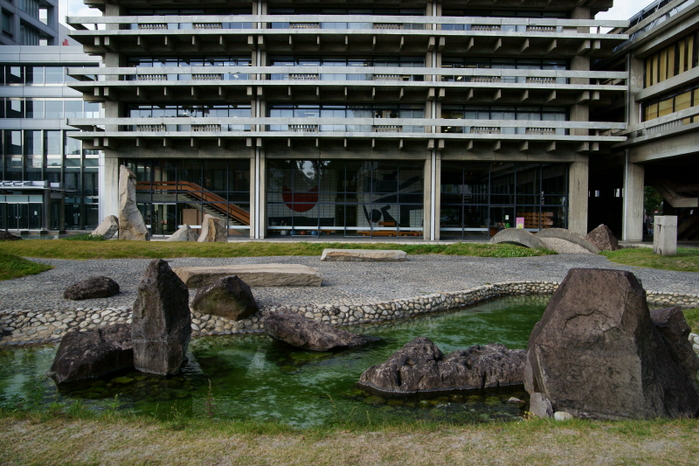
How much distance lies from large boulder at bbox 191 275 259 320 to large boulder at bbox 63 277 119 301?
2731 mm

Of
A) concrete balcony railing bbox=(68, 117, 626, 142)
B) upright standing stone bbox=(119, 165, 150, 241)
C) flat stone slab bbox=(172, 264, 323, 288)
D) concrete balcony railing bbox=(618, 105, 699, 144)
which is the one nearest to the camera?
flat stone slab bbox=(172, 264, 323, 288)

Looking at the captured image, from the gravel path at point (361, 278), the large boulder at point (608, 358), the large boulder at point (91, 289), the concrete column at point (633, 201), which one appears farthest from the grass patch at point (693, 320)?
the concrete column at point (633, 201)

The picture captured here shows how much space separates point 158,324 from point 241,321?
122 inches

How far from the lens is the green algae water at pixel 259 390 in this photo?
6.09 metres

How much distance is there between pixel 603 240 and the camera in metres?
23.4

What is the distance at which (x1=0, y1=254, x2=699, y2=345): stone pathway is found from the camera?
32.9 ft

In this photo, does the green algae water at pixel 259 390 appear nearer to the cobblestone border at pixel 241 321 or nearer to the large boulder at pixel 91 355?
the large boulder at pixel 91 355

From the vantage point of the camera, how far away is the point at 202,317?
33.6 feet

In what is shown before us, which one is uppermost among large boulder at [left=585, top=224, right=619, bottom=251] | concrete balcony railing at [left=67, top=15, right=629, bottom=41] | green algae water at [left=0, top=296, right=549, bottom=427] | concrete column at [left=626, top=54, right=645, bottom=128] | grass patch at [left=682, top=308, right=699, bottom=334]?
concrete balcony railing at [left=67, top=15, right=629, bottom=41]

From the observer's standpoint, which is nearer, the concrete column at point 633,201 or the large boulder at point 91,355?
the large boulder at point 91,355

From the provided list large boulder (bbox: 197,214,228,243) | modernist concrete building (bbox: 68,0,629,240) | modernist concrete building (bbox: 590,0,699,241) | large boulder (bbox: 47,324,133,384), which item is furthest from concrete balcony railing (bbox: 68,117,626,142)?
large boulder (bbox: 47,324,133,384)

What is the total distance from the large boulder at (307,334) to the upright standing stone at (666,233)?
51.5 ft

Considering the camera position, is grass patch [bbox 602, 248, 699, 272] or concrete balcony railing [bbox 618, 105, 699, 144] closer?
grass patch [bbox 602, 248, 699, 272]

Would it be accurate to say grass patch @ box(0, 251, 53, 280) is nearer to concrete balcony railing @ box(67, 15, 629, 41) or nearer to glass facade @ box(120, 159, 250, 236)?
glass facade @ box(120, 159, 250, 236)
